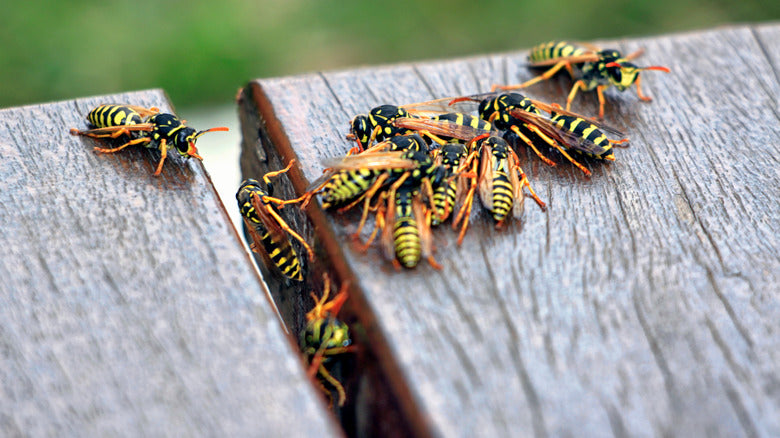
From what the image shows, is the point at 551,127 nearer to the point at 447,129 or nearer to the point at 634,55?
the point at 447,129

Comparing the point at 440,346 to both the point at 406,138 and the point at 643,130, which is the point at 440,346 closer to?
the point at 406,138

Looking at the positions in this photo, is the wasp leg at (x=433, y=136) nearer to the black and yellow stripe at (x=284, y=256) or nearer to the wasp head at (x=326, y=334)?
the black and yellow stripe at (x=284, y=256)

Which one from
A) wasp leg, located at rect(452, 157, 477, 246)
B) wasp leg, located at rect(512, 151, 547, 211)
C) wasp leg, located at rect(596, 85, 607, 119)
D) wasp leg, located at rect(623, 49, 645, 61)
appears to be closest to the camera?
wasp leg, located at rect(452, 157, 477, 246)

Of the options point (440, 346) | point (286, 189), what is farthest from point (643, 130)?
point (440, 346)

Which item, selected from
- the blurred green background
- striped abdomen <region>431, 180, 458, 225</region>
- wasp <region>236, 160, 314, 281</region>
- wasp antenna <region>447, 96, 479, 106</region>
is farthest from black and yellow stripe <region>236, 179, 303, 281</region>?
the blurred green background

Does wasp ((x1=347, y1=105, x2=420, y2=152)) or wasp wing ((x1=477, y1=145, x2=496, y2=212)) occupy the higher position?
wasp ((x1=347, y1=105, x2=420, y2=152))

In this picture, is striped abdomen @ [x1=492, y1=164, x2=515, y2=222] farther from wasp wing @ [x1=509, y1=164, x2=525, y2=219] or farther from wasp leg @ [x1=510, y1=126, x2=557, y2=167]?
wasp leg @ [x1=510, y1=126, x2=557, y2=167]
